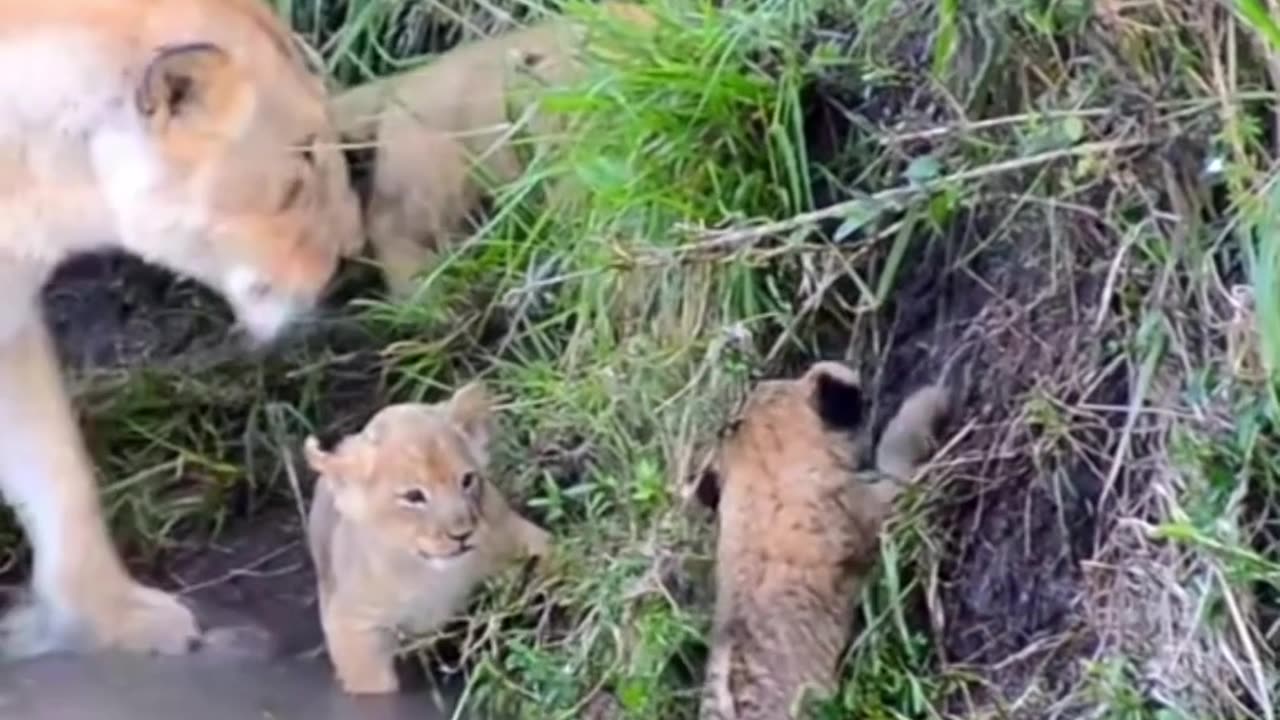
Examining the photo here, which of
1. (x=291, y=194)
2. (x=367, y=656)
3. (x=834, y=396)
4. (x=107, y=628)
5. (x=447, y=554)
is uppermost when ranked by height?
(x=834, y=396)

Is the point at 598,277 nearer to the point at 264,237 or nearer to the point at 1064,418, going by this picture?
the point at 264,237

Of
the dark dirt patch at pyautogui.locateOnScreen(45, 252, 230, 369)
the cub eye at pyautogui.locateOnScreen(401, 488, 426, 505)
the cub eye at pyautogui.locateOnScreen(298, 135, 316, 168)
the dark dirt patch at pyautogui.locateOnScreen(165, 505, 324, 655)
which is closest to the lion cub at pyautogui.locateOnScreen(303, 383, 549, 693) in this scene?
the cub eye at pyautogui.locateOnScreen(401, 488, 426, 505)

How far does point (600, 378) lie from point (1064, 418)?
0.54 meters

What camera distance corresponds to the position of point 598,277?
2596 mm

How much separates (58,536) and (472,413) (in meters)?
0.46

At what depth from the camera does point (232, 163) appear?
2.61 meters

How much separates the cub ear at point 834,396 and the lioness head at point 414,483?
1.08 feet

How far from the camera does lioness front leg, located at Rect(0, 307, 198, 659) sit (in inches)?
106

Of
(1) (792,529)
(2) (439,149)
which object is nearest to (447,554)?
(1) (792,529)

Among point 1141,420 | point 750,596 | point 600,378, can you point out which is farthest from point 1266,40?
point 600,378

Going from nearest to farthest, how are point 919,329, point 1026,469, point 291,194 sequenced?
point 1026,469, point 919,329, point 291,194

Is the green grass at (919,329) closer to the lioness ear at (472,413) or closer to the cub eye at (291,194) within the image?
the lioness ear at (472,413)

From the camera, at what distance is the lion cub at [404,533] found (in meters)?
2.41

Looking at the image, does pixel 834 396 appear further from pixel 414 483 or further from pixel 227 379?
pixel 227 379
